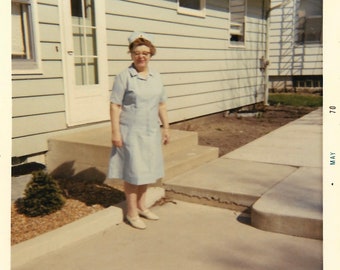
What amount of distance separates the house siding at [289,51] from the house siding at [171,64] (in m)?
3.43

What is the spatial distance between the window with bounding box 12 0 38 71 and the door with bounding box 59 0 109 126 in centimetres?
53

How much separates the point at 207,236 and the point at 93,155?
79.0 inches

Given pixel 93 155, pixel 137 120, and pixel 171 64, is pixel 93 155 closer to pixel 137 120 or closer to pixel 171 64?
pixel 137 120

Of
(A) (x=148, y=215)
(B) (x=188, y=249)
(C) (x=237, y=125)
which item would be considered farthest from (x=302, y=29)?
(B) (x=188, y=249)

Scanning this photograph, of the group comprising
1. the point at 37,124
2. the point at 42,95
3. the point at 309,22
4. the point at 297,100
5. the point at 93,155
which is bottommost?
the point at 93,155

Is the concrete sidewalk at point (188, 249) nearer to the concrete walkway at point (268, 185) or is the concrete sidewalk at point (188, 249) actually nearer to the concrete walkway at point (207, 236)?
the concrete walkway at point (207, 236)

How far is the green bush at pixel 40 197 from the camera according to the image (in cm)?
371

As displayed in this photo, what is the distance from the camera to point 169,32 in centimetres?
746

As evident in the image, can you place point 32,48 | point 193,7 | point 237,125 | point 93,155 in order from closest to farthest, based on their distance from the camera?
1. point 93,155
2. point 32,48
3. point 193,7
4. point 237,125

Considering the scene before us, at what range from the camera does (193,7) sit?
895cm

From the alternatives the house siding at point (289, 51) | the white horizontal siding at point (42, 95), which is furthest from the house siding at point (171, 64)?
the house siding at point (289, 51)
